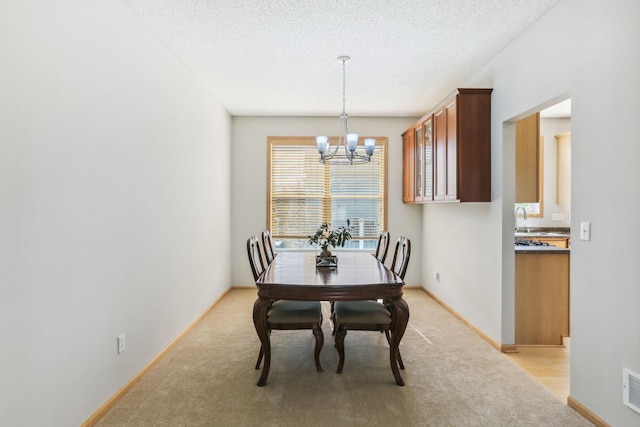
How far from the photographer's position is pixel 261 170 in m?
5.56

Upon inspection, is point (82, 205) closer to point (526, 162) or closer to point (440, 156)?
point (440, 156)

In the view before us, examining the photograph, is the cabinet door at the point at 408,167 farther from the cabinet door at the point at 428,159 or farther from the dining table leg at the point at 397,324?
the dining table leg at the point at 397,324

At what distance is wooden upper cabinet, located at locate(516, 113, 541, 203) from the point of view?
3.45m

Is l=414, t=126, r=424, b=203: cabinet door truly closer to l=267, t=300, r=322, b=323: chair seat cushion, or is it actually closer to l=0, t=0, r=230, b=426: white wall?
l=267, t=300, r=322, b=323: chair seat cushion

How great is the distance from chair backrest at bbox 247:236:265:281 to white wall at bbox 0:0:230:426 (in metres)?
0.79

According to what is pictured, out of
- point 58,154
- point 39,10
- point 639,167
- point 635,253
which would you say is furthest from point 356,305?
point 39,10

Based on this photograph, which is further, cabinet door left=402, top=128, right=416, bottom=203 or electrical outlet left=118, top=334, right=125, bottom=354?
cabinet door left=402, top=128, right=416, bottom=203

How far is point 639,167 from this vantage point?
1.86 metres

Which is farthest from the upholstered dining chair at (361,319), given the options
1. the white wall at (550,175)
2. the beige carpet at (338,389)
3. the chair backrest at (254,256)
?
the white wall at (550,175)

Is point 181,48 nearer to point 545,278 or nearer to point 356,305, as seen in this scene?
point 356,305

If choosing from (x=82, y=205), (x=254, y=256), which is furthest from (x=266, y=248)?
(x=82, y=205)

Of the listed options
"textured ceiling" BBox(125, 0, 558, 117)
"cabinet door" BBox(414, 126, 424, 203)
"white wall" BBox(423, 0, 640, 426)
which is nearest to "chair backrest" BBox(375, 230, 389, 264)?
"cabinet door" BBox(414, 126, 424, 203)

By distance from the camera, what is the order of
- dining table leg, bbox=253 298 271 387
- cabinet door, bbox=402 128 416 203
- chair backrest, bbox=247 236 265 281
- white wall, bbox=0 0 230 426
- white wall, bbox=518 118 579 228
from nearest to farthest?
white wall, bbox=0 0 230 426
dining table leg, bbox=253 298 271 387
chair backrest, bbox=247 236 265 281
cabinet door, bbox=402 128 416 203
white wall, bbox=518 118 579 228

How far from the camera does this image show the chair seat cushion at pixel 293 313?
105 inches
